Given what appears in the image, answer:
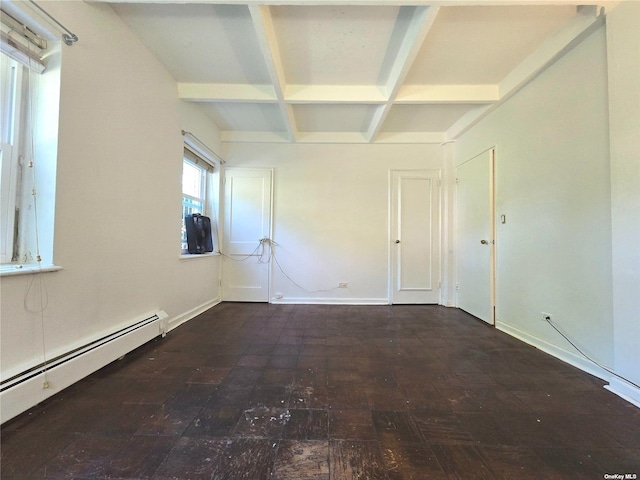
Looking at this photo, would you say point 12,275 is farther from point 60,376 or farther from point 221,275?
point 221,275

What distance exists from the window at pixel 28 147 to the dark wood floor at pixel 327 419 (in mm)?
916

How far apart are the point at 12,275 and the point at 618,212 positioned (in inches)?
137

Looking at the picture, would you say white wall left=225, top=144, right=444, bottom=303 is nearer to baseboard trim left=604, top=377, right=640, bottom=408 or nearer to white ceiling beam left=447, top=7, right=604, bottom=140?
white ceiling beam left=447, top=7, right=604, bottom=140

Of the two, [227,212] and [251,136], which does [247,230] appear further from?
[251,136]

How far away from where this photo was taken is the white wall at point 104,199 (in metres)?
1.41

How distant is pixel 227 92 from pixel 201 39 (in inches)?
23.7

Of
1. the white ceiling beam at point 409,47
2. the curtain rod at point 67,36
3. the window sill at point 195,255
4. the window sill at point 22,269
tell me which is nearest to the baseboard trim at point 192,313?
the window sill at point 195,255

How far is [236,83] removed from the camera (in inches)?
102

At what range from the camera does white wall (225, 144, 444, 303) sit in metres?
3.73

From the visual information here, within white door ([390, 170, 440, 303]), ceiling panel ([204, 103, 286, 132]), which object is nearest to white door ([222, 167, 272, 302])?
ceiling panel ([204, 103, 286, 132])

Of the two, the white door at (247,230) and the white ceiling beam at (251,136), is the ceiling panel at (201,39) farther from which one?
the white door at (247,230)

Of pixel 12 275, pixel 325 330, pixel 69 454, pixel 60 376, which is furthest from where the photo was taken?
pixel 325 330

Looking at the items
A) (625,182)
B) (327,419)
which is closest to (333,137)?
(625,182)

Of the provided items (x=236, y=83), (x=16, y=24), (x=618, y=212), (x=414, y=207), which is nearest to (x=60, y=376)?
(x=16, y=24)
